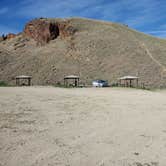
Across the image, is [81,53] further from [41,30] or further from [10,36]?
[10,36]

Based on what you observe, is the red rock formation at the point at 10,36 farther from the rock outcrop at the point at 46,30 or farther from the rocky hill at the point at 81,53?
the rock outcrop at the point at 46,30

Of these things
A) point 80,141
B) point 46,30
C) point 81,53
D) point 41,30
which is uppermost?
point 41,30

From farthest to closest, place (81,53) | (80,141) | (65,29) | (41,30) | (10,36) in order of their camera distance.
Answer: (10,36), (41,30), (65,29), (81,53), (80,141)

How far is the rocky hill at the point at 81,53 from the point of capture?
163 ft

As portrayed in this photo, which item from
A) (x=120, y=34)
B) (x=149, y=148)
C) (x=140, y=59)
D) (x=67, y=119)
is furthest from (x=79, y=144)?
(x=120, y=34)

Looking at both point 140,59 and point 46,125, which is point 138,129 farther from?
point 140,59

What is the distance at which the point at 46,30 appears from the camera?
2594 inches

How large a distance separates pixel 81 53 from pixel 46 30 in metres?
14.3

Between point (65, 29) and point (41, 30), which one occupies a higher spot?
point (41, 30)

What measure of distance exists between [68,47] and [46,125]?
5108cm

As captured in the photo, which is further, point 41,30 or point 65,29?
point 41,30

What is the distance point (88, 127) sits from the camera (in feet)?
29.2

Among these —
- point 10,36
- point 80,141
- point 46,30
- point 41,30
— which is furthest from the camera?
point 10,36

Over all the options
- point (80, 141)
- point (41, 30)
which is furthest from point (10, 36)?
point (80, 141)
